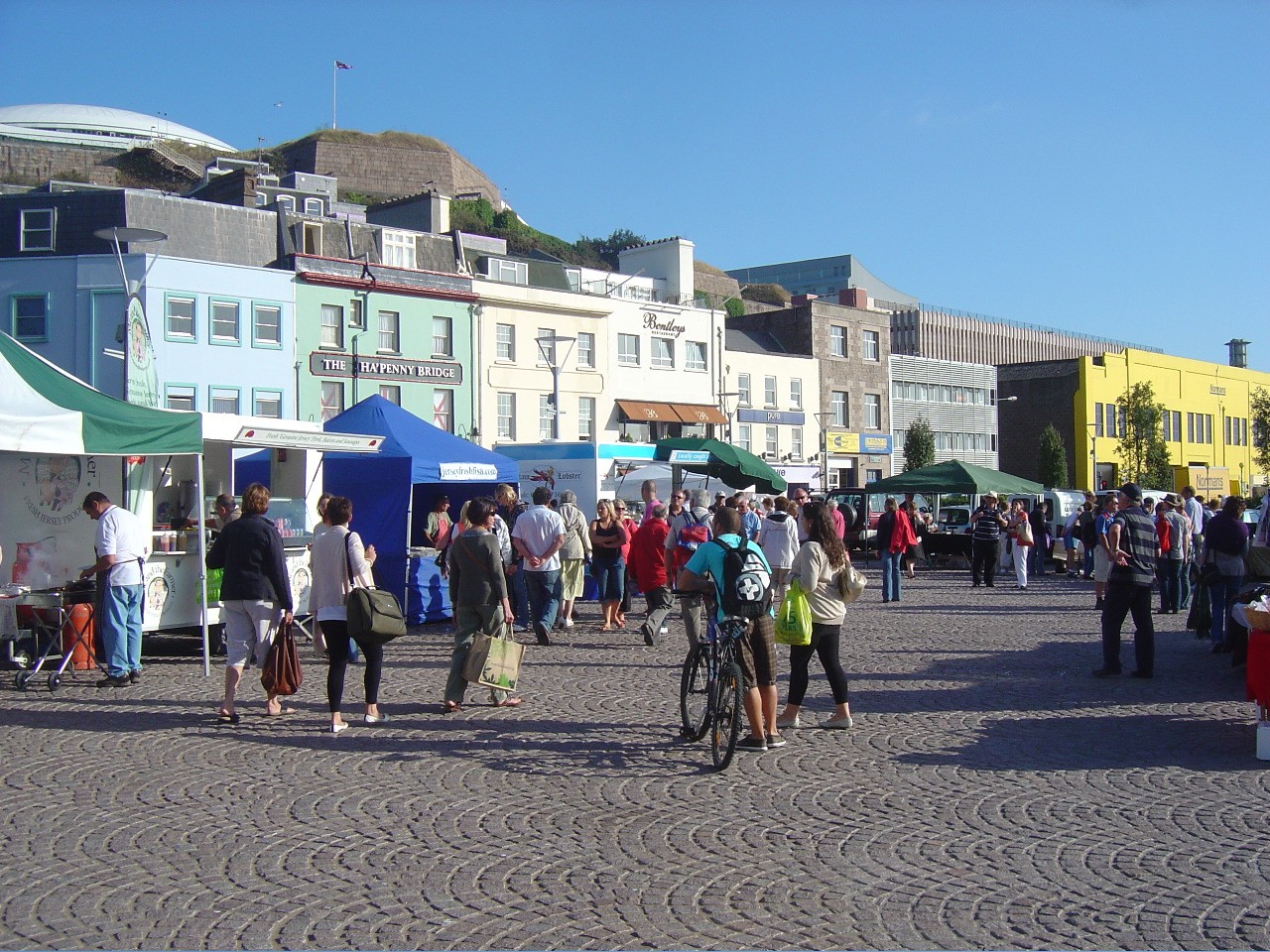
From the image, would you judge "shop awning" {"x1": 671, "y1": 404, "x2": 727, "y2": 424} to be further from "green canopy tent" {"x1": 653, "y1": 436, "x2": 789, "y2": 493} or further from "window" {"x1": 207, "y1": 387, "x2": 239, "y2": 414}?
"green canopy tent" {"x1": 653, "y1": 436, "x2": 789, "y2": 493}

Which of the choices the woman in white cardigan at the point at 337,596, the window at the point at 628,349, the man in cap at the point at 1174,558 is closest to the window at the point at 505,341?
the window at the point at 628,349

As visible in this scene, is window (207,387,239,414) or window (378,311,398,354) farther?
window (378,311,398,354)

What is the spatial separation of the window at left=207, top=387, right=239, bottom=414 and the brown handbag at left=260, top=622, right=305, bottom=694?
102ft

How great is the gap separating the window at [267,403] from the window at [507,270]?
11.8 metres

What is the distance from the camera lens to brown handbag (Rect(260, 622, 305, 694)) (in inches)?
380

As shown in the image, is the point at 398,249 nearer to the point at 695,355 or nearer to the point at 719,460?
the point at 695,355

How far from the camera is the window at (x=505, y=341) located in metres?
46.8

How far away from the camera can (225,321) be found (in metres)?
39.7

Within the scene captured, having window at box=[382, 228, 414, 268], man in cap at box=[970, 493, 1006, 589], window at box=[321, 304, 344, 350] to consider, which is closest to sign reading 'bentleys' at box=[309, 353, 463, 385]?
window at box=[321, 304, 344, 350]

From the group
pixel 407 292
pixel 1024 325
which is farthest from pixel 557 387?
pixel 1024 325

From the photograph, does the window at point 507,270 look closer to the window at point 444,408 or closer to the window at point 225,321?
the window at point 444,408

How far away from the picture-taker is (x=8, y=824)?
6559 millimetres

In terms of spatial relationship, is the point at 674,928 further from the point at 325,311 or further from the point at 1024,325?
the point at 1024,325

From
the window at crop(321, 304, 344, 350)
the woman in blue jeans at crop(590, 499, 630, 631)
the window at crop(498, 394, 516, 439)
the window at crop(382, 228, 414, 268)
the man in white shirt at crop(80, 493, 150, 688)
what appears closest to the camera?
the man in white shirt at crop(80, 493, 150, 688)
